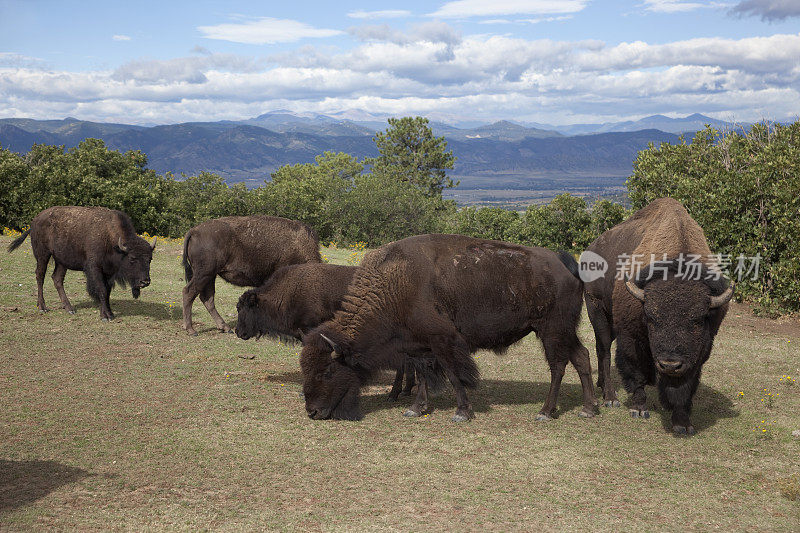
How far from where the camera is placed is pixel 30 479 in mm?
6891

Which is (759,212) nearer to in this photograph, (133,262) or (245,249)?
(245,249)

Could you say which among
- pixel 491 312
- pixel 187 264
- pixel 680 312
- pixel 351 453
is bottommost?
pixel 351 453

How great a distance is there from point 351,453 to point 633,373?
13.9 ft

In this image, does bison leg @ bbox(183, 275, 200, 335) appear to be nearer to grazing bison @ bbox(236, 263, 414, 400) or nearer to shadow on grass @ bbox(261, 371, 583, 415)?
shadow on grass @ bbox(261, 371, 583, 415)

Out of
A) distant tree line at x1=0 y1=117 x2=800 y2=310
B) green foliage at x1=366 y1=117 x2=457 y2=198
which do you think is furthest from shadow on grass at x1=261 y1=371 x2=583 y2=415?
green foliage at x1=366 y1=117 x2=457 y2=198

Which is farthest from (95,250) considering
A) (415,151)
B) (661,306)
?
(415,151)

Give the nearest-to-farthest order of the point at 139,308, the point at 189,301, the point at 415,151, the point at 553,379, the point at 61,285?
the point at 553,379
the point at 189,301
the point at 61,285
the point at 139,308
the point at 415,151

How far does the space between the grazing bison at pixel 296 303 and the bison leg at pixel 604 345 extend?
10.00 feet

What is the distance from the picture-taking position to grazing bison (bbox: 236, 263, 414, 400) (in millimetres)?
10453

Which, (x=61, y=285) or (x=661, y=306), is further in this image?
(x=61, y=285)

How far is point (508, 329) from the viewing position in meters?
9.43

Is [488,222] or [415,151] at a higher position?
[415,151]

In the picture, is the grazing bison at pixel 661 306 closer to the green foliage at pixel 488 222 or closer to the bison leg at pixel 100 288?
the bison leg at pixel 100 288

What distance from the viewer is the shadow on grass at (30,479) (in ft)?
21.0
